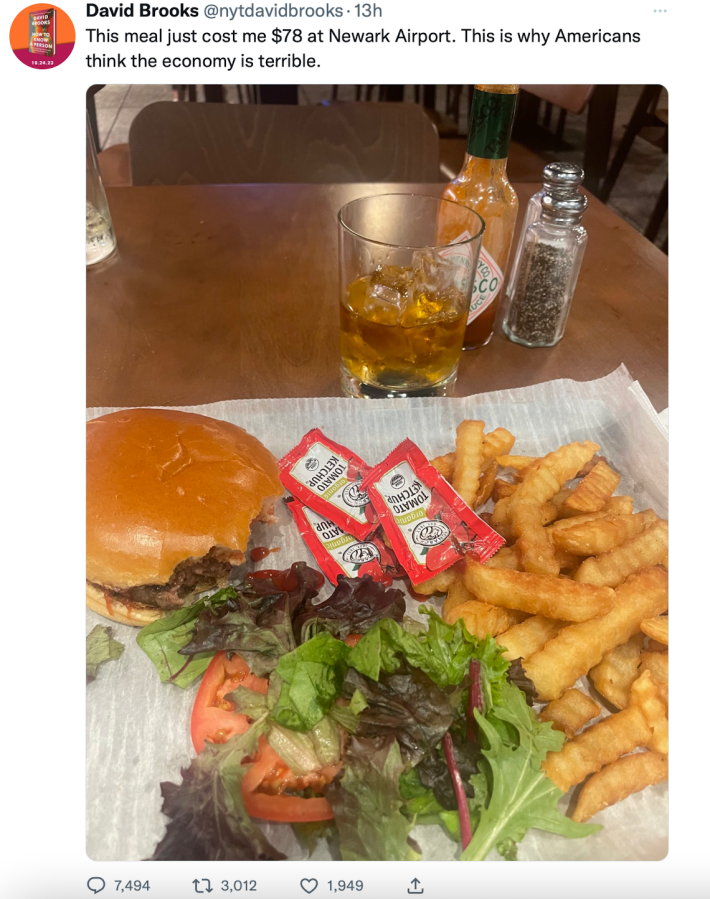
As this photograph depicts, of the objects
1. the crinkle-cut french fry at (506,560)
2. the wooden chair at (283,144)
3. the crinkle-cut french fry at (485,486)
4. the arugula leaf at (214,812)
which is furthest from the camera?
the wooden chair at (283,144)

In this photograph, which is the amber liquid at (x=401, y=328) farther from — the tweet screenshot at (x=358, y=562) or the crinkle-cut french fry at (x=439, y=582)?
the crinkle-cut french fry at (x=439, y=582)

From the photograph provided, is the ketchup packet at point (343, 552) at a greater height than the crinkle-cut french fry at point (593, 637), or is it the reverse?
the crinkle-cut french fry at point (593, 637)

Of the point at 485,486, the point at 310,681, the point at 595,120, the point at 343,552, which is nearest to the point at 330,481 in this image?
the point at 343,552

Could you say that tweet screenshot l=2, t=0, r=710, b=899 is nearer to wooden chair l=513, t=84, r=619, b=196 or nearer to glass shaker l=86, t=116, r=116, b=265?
A: glass shaker l=86, t=116, r=116, b=265

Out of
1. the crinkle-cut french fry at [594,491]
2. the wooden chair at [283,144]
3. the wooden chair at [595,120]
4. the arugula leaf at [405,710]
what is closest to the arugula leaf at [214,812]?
the arugula leaf at [405,710]

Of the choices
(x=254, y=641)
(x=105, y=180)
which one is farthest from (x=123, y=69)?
(x=105, y=180)
